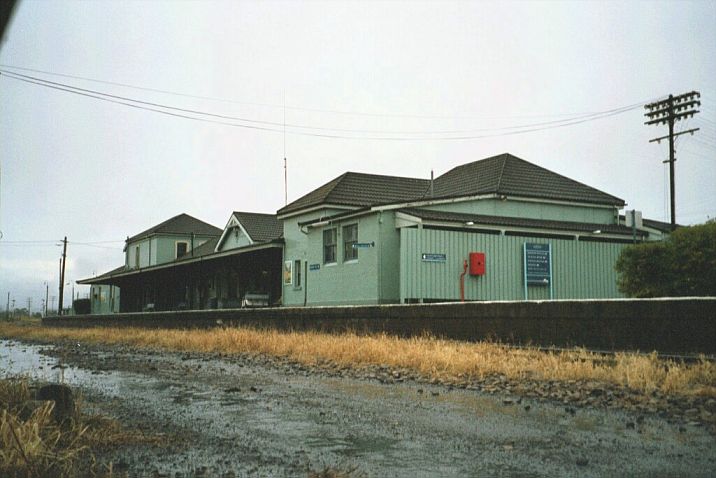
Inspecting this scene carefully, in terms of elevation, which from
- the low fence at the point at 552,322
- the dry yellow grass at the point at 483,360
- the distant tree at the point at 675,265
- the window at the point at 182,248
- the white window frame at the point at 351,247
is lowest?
the dry yellow grass at the point at 483,360

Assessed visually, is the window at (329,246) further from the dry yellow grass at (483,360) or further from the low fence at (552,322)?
the dry yellow grass at (483,360)

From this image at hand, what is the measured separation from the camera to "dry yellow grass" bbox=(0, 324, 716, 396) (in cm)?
845

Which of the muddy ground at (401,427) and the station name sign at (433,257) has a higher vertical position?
the station name sign at (433,257)

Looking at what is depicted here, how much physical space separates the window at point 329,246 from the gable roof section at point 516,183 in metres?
5.85

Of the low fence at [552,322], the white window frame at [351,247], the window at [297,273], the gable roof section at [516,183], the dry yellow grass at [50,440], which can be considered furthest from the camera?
the window at [297,273]

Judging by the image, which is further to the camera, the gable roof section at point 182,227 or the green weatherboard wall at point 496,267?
the gable roof section at point 182,227

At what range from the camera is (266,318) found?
22.9 meters

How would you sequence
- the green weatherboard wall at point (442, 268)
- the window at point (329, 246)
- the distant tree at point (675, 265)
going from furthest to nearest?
the window at point (329, 246), the green weatherboard wall at point (442, 268), the distant tree at point (675, 265)

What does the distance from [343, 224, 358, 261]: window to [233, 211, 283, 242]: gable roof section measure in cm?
1322

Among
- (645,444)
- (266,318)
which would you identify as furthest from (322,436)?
(266,318)

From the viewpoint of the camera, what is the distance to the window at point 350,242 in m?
27.2

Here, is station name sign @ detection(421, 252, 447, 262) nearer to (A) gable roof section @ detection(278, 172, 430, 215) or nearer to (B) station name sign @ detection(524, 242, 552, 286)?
(B) station name sign @ detection(524, 242, 552, 286)

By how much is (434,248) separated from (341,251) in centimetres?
497

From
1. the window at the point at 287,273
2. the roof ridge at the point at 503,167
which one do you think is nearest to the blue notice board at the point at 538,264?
the roof ridge at the point at 503,167
